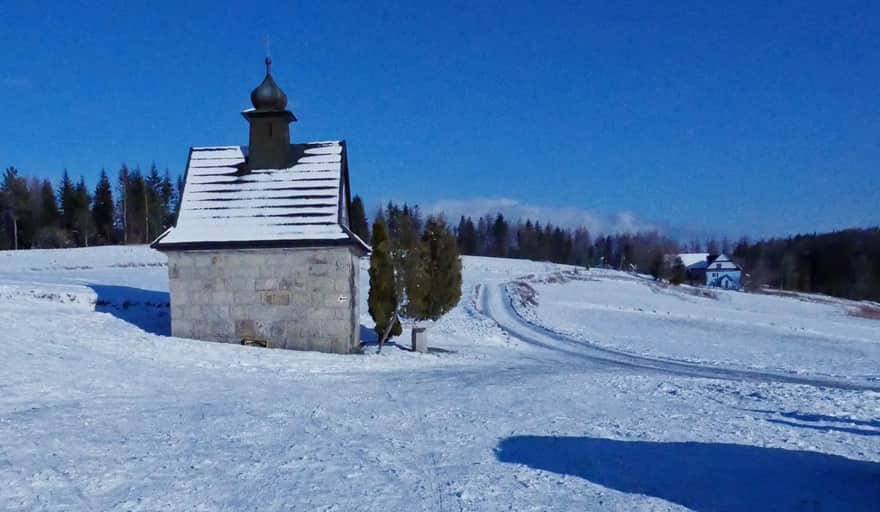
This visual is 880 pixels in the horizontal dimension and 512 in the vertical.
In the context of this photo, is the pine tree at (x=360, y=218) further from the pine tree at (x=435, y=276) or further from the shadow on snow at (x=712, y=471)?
the shadow on snow at (x=712, y=471)

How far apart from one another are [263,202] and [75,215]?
6197cm

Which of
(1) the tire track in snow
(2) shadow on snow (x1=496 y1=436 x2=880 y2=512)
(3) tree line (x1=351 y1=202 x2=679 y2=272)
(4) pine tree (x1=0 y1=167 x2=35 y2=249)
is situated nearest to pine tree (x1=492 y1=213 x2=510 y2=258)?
(3) tree line (x1=351 y1=202 x2=679 y2=272)

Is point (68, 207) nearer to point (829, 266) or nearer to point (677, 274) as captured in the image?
point (677, 274)

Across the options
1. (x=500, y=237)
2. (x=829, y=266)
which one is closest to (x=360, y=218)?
(x=500, y=237)

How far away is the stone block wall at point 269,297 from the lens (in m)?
17.7

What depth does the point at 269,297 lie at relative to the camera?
58.4 feet

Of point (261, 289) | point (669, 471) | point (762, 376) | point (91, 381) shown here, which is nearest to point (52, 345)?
point (91, 381)

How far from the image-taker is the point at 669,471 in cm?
640

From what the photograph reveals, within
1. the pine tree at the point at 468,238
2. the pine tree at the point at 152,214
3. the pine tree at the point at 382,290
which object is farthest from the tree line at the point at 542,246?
the pine tree at the point at 382,290

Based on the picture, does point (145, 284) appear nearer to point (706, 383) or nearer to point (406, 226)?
point (406, 226)

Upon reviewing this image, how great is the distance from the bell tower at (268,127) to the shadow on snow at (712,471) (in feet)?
47.5

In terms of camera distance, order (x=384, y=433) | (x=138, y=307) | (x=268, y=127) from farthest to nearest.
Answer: (x=138, y=307) < (x=268, y=127) < (x=384, y=433)

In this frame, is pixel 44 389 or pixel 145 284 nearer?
pixel 44 389

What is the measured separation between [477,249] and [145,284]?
95.6m
